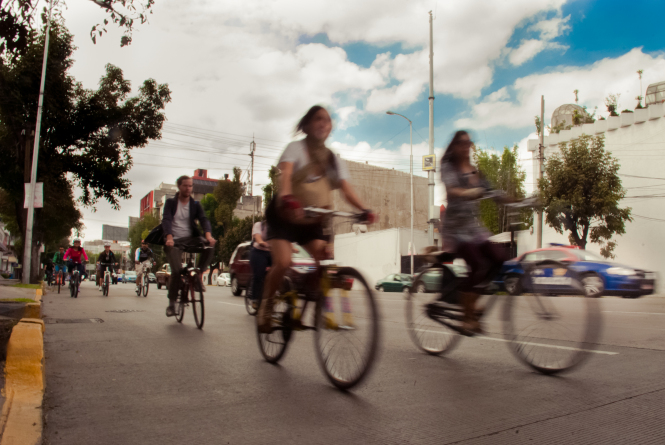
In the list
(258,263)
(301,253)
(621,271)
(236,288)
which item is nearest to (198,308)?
(258,263)

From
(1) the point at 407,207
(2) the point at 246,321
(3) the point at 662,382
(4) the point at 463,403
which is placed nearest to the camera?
(4) the point at 463,403

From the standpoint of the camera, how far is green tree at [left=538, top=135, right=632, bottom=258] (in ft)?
81.8

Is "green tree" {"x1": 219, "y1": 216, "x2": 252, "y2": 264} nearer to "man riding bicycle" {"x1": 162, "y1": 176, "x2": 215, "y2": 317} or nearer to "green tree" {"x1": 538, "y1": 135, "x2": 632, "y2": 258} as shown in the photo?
"green tree" {"x1": 538, "y1": 135, "x2": 632, "y2": 258}

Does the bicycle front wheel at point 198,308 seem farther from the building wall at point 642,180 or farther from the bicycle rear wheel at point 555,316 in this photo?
the building wall at point 642,180

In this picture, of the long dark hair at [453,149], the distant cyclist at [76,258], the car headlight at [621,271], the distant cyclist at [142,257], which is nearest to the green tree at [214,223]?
the distant cyclist at [142,257]

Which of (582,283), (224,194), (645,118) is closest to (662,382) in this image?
(582,283)

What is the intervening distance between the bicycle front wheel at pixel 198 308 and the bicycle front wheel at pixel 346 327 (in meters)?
3.60

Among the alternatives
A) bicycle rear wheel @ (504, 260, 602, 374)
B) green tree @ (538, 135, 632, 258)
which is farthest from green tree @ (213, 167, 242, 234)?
bicycle rear wheel @ (504, 260, 602, 374)

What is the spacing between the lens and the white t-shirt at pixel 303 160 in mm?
3734

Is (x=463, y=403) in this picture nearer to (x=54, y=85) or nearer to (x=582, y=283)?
(x=582, y=283)

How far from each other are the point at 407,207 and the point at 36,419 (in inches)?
2228

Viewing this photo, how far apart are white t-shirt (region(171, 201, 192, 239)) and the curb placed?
2.30m

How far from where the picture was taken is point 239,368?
418 centimetres

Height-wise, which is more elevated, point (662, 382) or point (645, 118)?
point (645, 118)
